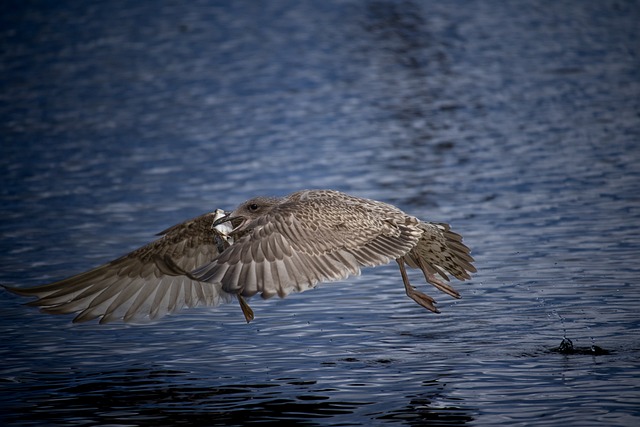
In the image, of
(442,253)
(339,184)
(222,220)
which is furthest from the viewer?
(339,184)

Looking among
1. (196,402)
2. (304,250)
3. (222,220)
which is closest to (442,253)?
(304,250)

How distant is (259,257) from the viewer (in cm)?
764

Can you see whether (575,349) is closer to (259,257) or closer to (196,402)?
(259,257)

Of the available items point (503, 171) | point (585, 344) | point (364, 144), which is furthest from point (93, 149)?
point (585, 344)

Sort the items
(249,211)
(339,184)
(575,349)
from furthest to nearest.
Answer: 1. (339,184)
2. (249,211)
3. (575,349)

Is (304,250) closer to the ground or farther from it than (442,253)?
farther from it

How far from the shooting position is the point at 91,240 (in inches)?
477

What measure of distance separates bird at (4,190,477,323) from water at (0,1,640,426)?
41 cm

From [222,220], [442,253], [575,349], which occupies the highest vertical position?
[222,220]

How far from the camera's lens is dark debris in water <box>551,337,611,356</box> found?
316 inches

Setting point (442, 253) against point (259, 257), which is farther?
point (442, 253)

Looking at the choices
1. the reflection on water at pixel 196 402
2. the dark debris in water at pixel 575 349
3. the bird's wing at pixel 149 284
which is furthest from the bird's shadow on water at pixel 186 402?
the dark debris in water at pixel 575 349

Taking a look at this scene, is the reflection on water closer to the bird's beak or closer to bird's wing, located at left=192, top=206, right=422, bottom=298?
bird's wing, located at left=192, top=206, right=422, bottom=298

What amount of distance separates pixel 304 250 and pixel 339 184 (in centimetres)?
618
